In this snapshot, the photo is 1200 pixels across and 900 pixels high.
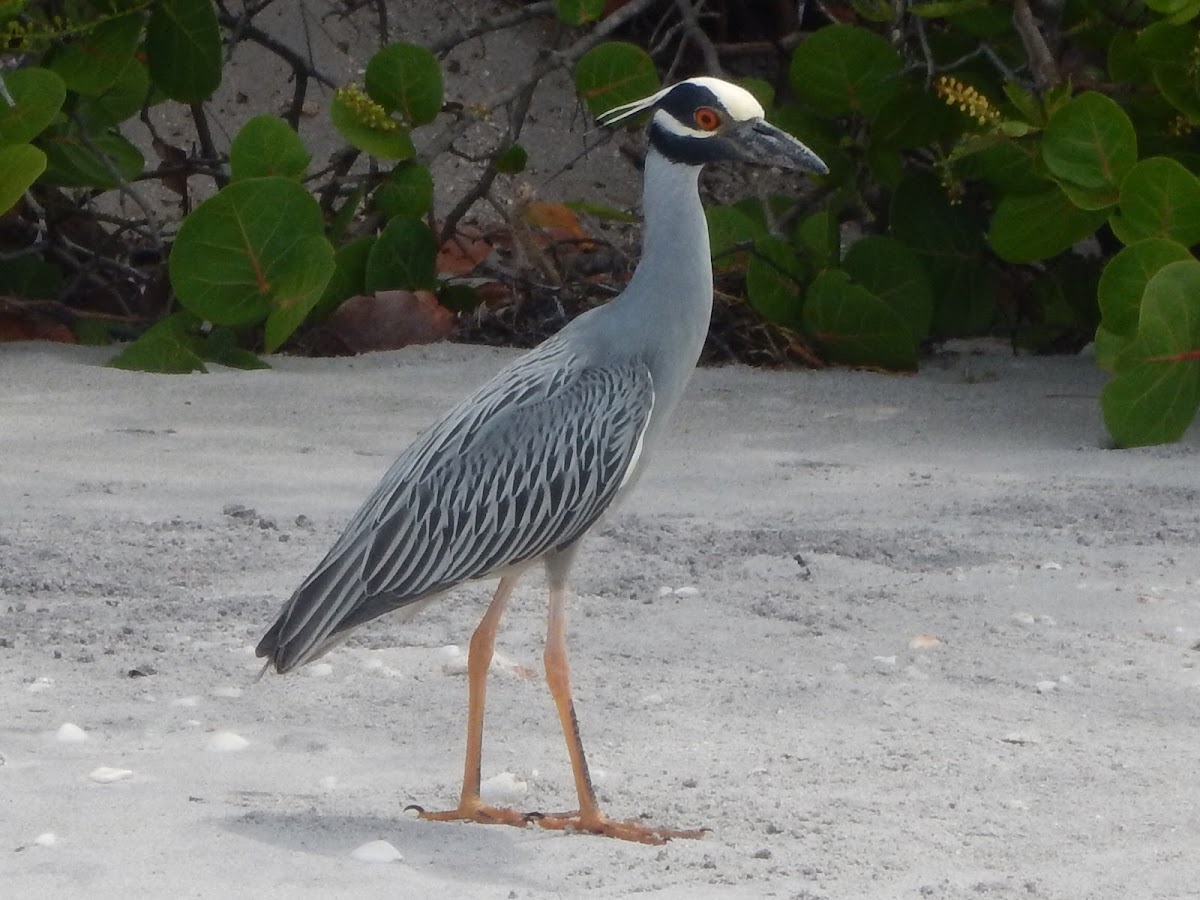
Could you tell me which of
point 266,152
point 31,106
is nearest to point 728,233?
point 266,152

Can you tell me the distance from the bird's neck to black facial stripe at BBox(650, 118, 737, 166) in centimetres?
2

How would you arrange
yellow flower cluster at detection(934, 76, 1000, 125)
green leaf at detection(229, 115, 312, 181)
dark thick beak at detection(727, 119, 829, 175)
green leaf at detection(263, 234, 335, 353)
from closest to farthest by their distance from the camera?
dark thick beak at detection(727, 119, 829, 175), yellow flower cluster at detection(934, 76, 1000, 125), green leaf at detection(263, 234, 335, 353), green leaf at detection(229, 115, 312, 181)

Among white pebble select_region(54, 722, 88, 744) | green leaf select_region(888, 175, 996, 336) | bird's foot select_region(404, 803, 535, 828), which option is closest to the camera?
bird's foot select_region(404, 803, 535, 828)

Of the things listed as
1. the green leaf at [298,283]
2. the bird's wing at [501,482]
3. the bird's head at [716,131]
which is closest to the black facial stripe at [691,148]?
the bird's head at [716,131]

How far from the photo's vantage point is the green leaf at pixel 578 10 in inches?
278

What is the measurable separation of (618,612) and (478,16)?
20.8ft

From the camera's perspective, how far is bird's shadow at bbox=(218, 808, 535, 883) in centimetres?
307

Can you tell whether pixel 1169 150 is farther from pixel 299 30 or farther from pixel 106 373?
pixel 299 30

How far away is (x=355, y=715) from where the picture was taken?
3854mm

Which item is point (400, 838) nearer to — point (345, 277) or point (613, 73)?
point (345, 277)

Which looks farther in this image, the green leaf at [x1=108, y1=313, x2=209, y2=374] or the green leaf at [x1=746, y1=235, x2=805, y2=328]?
the green leaf at [x1=746, y1=235, x2=805, y2=328]

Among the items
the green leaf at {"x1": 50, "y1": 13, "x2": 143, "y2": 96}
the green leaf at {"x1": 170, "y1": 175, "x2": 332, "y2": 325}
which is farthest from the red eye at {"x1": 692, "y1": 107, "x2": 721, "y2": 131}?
the green leaf at {"x1": 50, "y1": 13, "x2": 143, "y2": 96}

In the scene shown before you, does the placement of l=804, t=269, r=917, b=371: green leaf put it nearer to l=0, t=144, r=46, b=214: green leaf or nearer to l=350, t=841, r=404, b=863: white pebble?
l=0, t=144, r=46, b=214: green leaf

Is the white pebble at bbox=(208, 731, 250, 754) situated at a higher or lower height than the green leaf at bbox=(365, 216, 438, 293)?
lower
